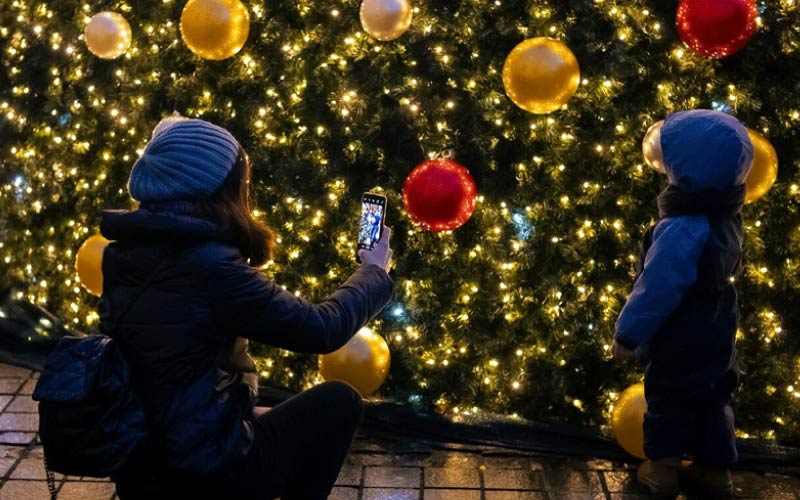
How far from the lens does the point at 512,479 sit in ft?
14.6

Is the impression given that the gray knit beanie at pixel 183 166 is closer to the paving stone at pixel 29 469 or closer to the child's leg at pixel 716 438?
the paving stone at pixel 29 469

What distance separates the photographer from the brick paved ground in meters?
4.28

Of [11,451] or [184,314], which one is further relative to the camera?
[11,451]

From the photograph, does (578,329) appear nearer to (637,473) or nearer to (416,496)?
(637,473)

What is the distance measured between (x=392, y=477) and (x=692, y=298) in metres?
1.59

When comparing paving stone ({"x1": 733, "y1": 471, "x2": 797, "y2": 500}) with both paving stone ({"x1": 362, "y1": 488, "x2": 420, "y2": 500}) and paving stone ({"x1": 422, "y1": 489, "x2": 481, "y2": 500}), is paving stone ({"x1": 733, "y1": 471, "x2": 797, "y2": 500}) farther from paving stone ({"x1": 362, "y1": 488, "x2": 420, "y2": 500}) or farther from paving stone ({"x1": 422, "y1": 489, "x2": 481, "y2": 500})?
paving stone ({"x1": 362, "y1": 488, "x2": 420, "y2": 500})

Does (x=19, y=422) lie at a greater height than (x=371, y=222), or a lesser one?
lesser

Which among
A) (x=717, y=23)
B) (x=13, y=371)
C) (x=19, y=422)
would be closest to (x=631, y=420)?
(x=717, y=23)

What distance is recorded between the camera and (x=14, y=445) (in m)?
4.64

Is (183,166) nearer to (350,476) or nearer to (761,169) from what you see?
(350,476)

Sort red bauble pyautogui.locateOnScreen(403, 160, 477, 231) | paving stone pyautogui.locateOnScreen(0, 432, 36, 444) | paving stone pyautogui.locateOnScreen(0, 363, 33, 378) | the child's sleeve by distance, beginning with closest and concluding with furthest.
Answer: the child's sleeve → red bauble pyautogui.locateOnScreen(403, 160, 477, 231) → paving stone pyautogui.locateOnScreen(0, 432, 36, 444) → paving stone pyautogui.locateOnScreen(0, 363, 33, 378)

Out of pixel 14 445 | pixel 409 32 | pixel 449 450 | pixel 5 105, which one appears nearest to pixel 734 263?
pixel 449 450

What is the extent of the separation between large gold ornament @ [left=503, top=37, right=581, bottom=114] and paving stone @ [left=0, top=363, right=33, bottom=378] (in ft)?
10.3

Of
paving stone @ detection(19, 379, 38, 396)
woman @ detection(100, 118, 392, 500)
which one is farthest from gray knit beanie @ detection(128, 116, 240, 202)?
paving stone @ detection(19, 379, 38, 396)
